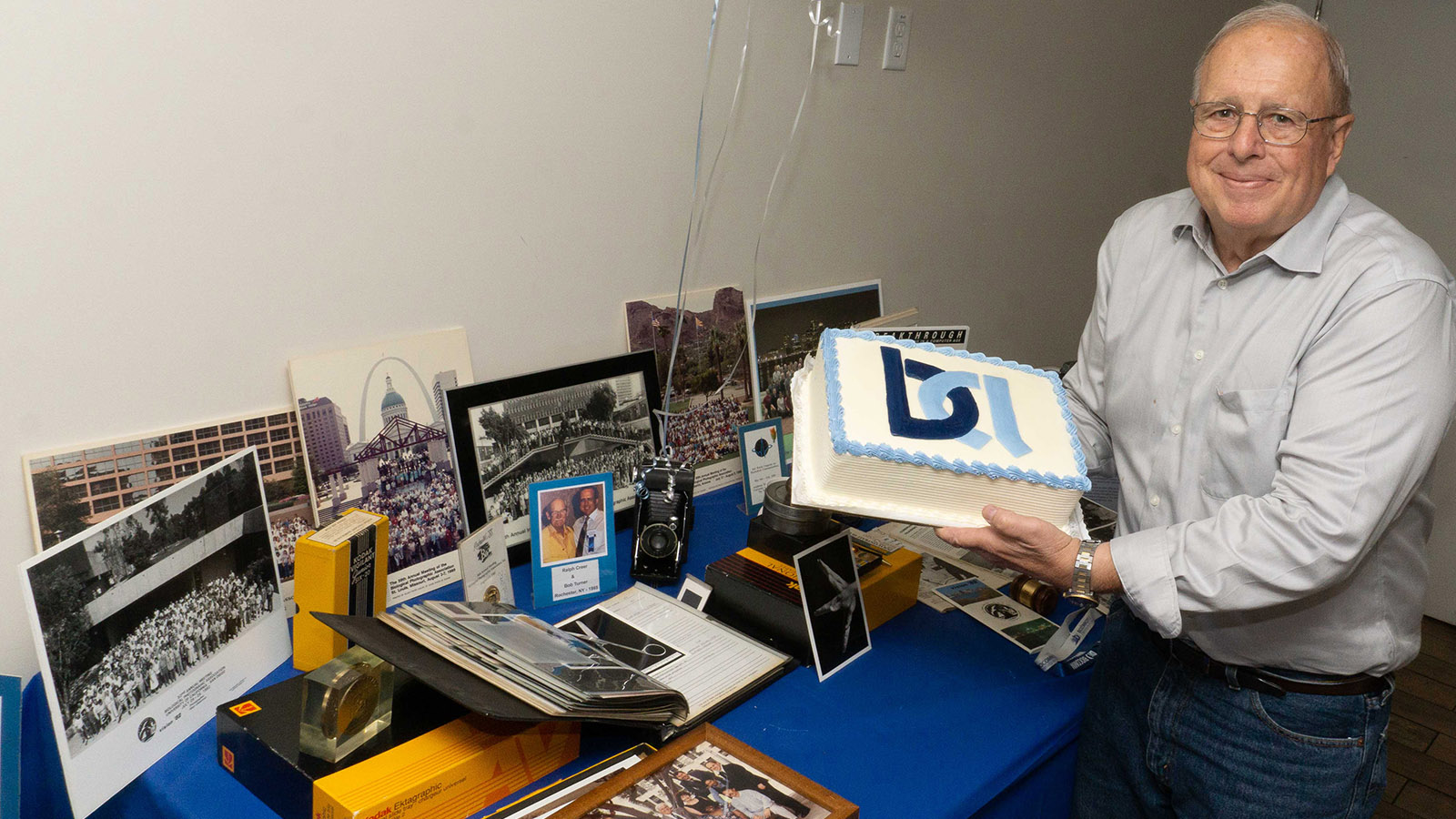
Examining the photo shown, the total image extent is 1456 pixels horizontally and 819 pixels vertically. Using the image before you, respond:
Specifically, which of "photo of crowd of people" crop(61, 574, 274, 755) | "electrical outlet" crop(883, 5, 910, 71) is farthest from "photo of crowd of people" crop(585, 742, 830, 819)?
"electrical outlet" crop(883, 5, 910, 71)

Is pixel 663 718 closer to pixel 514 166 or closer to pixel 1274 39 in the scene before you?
pixel 514 166

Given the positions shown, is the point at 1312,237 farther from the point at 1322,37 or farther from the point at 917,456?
the point at 917,456

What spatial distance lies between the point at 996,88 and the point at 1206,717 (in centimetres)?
179

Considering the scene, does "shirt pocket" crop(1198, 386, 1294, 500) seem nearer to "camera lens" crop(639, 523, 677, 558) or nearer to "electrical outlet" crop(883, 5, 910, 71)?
"camera lens" crop(639, 523, 677, 558)

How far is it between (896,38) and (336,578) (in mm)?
1709

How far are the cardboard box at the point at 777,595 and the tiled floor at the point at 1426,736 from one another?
1.76 meters

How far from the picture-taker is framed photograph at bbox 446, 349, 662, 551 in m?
1.62

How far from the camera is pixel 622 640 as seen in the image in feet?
4.58

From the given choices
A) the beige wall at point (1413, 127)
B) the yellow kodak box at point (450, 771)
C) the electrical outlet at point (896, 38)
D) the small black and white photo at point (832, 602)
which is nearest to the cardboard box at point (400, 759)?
the yellow kodak box at point (450, 771)

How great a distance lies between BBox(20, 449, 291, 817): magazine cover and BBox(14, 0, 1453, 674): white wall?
192 millimetres

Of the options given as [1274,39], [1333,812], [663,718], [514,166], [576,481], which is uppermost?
[1274,39]

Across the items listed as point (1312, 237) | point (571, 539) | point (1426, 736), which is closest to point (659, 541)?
point (571, 539)

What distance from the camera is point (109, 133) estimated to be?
3.98ft

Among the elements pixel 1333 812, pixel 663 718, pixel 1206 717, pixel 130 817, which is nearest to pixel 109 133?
pixel 130 817
